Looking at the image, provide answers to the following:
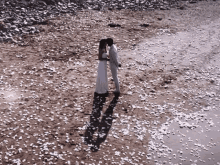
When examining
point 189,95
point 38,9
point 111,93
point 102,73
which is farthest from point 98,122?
point 38,9

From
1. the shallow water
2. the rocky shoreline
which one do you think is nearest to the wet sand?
the shallow water

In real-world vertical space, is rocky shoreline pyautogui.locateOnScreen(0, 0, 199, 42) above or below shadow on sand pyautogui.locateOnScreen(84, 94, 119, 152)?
above

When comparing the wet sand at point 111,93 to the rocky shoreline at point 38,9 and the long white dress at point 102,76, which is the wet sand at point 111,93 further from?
the rocky shoreline at point 38,9

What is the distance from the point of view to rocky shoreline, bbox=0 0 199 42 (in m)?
15.4

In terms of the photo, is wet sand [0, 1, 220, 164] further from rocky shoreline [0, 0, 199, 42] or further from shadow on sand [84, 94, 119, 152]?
rocky shoreline [0, 0, 199, 42]

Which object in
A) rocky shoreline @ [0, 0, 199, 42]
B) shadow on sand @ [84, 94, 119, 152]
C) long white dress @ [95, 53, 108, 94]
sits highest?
rocky shoreline @ [0, 0, 199, 42]

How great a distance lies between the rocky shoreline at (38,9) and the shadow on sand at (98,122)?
27.9 feet

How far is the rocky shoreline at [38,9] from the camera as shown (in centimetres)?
1536

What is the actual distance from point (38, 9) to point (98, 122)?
1362 cm

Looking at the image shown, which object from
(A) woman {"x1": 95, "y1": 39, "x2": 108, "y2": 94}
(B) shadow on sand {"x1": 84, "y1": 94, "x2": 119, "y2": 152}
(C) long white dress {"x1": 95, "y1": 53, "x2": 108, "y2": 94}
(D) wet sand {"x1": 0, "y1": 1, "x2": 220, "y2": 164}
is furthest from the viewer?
(C) long white dress {"x1": 95, "y1": 53, "x2": 108, "y2": 94}

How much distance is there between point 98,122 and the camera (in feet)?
27.1

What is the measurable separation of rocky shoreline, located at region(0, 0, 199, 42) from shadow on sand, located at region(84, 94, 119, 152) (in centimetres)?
851

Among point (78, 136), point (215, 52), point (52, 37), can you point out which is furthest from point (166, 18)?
point (78, 136)

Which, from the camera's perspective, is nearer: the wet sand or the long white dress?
the wet sand
